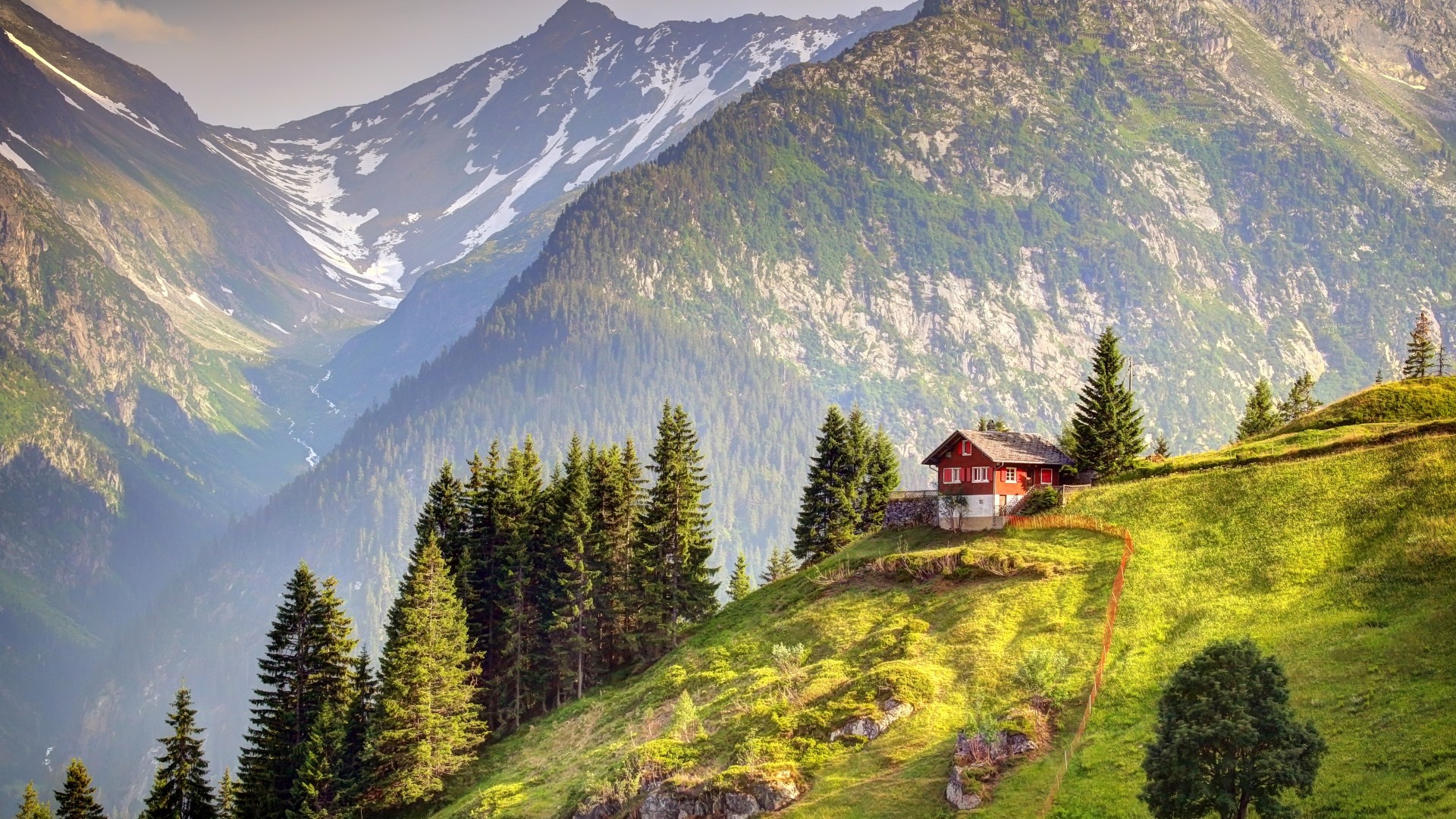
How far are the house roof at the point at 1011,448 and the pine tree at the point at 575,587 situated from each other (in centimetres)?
2925

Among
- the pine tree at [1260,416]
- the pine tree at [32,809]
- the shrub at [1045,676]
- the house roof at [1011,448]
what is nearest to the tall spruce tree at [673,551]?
the house roof at [1011,448]

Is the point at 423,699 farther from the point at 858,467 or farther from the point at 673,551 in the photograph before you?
the point at 858,467

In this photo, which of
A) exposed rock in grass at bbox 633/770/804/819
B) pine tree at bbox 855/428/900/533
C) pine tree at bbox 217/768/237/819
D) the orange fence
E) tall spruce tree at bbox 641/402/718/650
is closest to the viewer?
the orange fence

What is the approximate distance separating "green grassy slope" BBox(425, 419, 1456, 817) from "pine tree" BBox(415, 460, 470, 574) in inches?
696

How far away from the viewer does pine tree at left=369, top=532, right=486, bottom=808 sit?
82625 millimetres

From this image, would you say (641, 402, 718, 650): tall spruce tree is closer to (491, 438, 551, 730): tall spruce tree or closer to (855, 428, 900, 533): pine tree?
(491, 438, 551, 730): tall spruce tree

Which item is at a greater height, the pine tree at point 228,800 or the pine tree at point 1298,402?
the pine tree at point 1298,402

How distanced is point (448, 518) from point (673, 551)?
20.3m

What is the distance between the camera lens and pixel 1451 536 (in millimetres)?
63656

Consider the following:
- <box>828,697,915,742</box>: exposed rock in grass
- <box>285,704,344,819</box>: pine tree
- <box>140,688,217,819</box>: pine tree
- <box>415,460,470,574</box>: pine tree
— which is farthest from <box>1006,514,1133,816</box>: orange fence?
<box>140,688,217,819</box>: pine tree

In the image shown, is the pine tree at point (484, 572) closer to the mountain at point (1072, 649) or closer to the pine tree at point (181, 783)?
the mountain at point (1072, 649)

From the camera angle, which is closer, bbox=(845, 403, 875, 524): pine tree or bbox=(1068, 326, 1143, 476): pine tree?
bbox=(1068, 326, 1143, 476): pine tree

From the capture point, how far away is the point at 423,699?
84000 millimetres

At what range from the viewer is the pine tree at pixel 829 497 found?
111250 millimetres
